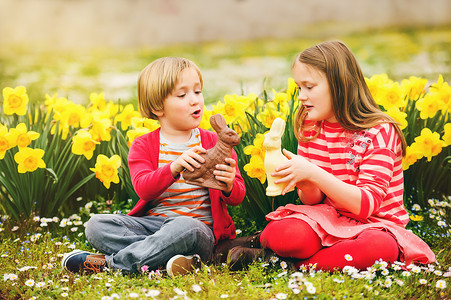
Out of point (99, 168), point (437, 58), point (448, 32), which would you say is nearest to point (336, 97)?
point (99, 168)

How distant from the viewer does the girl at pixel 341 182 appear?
7.31 ft

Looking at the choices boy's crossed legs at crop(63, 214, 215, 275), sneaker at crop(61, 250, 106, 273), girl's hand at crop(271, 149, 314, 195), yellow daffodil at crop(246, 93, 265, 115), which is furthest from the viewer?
yellow daffodil at crop(246, 93, 265, 115)

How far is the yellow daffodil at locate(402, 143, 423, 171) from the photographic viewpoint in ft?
9.21

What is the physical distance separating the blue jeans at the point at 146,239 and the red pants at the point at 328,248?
13.0 inches

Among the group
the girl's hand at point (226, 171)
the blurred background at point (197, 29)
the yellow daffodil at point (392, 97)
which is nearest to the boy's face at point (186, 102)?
the girl's hand at point (226, 171)

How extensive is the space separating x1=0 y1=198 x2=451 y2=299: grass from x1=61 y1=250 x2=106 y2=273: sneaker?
0.04 metres

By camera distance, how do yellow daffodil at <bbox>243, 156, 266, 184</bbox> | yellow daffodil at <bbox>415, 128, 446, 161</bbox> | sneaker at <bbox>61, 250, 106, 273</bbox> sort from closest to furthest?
sneaker at <bbox>61, 250, 106, 273</bbox> → yellow daffodil at <bbox>243, 156, 266, 184</bbox> → yellow daffodil at <bbox>415, 128, 446, 161</bbox>

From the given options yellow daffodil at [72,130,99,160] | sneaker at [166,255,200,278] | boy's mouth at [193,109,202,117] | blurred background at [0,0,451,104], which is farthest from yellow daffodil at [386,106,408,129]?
blurred background at [0,0,451,104]

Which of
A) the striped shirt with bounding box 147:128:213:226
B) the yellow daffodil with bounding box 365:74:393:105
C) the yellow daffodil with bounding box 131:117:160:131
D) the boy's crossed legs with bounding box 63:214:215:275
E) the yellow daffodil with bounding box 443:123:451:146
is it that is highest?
the yellow daffodil with bounding box 365:74:393:105

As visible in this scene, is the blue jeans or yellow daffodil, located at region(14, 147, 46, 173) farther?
yellow daffodil, located at region(14, 147, 46, 173)

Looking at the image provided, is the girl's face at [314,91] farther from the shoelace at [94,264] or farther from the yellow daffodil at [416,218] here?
the shoelace at [94,264]

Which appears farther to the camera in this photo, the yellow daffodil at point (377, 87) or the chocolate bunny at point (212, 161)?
the yellow daffodil at point (377, 87)

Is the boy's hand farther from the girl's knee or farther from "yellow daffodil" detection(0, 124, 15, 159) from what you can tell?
"yellow daffodil" detection(0, 124, 15, 159)

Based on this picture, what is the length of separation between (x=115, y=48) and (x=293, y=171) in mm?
9809
